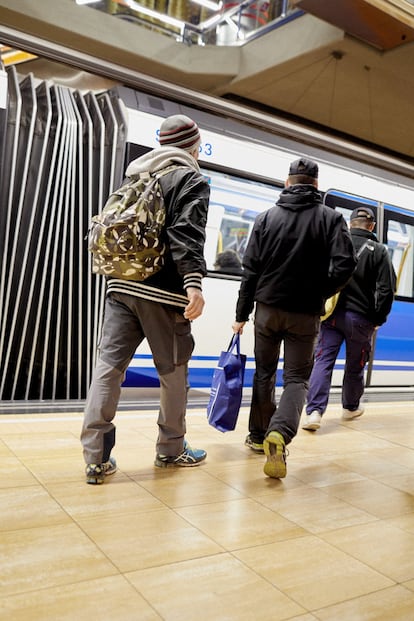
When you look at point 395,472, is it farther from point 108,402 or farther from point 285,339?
point 108,402

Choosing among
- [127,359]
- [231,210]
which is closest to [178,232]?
[127,359]

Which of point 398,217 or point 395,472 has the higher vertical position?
point 398,217

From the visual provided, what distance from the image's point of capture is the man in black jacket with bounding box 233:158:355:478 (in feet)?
10.2

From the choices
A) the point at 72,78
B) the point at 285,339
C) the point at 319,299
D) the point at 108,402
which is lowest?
the point at 108,402

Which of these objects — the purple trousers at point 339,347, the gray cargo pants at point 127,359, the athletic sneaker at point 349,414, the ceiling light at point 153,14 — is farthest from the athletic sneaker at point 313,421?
the ceiling light at point 153,14

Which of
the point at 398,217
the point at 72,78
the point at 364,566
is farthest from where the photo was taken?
the point at 72,78

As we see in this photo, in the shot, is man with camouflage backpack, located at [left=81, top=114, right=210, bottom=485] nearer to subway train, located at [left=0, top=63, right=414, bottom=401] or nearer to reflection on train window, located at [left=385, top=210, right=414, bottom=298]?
subway train, located at [left=0, top=63, right=414, bottom=401]

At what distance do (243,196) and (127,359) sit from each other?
8.55 ft

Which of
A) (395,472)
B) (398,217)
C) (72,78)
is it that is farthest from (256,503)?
(72,78)

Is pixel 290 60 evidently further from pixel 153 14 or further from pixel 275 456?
pixel 275 456

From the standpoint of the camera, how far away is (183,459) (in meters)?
3.00

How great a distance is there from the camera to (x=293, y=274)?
313 centimetres

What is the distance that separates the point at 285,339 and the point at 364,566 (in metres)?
1.34

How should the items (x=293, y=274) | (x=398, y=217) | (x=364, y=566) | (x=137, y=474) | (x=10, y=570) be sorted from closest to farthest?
1. (x=10, y=570)
2. (x=364, y=566)
3. (x=137, y=474)
4. (x=293, y=274)
5. (x=398, y=217)
